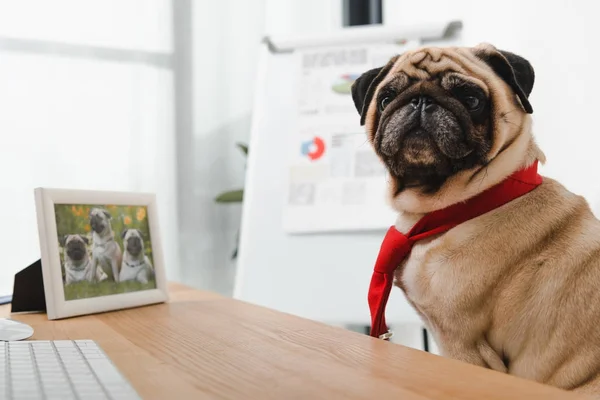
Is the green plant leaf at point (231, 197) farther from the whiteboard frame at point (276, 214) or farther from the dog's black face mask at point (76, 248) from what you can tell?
the dog's black face mask at point (76, 248)

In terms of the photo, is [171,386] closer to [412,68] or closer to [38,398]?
[38,398]

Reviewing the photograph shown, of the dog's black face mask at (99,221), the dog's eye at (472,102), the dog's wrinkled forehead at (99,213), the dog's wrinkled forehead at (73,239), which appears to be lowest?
the dog's wrinkled forehead at (73,239)

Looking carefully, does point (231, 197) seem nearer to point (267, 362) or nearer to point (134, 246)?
point (134, 246)

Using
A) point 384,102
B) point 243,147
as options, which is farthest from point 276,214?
point 384,102

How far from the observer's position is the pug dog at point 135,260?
4.01 ft

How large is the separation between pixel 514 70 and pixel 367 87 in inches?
11.6

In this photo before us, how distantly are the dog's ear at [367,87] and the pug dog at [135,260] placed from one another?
0.55 m

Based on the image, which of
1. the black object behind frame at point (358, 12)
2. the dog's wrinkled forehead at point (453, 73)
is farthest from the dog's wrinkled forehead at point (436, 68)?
the black object behind frame at point (358, 12)

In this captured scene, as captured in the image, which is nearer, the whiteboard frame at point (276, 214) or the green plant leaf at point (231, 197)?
the whiteboard frame at point (276, 214)

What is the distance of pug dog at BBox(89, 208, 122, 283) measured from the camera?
1.18 meters

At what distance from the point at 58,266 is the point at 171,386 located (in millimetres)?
583

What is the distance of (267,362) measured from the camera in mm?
718

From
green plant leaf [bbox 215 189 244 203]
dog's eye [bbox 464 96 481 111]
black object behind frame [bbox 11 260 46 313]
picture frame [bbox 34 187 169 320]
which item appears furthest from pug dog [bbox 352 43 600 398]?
green plant leaf [bbox 215 189 244 203]

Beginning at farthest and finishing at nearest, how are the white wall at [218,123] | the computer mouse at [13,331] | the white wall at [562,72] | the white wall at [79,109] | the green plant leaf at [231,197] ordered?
1. the white wall at [218,123]
2. the green plant leaf at [231,197]
3. the white wall at [79,109]
4. the white wall at [562,72]
5. the computer mouse at [13,331]
